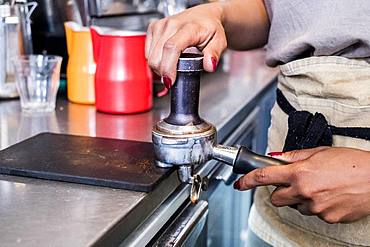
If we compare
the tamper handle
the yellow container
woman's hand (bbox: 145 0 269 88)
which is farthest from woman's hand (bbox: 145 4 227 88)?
the yellow container

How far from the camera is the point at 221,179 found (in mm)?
1087

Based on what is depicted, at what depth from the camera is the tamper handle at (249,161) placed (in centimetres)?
72

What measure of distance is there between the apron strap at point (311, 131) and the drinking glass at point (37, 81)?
490 millimetres

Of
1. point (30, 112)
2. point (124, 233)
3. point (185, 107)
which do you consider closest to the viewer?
point (124, 233)

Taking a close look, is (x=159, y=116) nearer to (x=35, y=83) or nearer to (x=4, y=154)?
(x=35, y=83)

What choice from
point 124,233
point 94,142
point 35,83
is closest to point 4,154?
point 94,142

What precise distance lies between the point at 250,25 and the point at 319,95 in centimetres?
21

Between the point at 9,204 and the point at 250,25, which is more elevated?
the point at 250,25

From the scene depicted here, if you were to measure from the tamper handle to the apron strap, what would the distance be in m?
0.11

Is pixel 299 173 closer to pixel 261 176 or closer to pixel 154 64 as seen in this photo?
pixel 261 176

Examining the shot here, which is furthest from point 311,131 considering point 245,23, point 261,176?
point 245,23

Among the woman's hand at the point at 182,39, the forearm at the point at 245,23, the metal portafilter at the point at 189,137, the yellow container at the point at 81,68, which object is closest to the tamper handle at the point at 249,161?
the metal portafilter at the point at 189,137

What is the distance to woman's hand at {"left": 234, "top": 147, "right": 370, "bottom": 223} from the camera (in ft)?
2.27

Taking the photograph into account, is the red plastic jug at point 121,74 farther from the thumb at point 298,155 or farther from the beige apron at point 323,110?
the thumb at point 298,155
